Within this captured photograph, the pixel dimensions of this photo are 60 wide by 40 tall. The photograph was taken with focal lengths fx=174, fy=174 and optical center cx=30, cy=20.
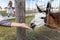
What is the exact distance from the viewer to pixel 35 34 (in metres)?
3.67

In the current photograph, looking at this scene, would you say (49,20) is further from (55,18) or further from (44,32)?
(44,32)

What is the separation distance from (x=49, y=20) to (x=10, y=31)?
853 millimetres

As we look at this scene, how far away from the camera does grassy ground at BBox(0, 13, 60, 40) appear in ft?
11.6

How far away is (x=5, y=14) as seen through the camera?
3.35 meters

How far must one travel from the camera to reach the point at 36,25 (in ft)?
11.8

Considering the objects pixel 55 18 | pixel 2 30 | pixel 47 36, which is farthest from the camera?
pixel 47 36

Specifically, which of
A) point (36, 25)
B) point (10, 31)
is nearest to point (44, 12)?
point (36, 25)

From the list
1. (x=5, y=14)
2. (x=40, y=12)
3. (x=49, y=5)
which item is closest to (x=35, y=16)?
(x=40, y=12)

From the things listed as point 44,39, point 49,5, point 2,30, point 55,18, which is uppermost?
point 49,5

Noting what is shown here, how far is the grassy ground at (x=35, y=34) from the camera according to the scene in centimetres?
352

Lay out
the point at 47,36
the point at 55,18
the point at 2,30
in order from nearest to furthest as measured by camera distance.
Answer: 1. the point at 55,18
2. the point at 2,30
3. the point at 47,36

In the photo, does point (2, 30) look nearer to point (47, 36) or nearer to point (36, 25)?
point (36, 25)

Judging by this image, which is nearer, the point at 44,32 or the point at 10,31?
the point at 10,31

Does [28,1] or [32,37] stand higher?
[28,1]
